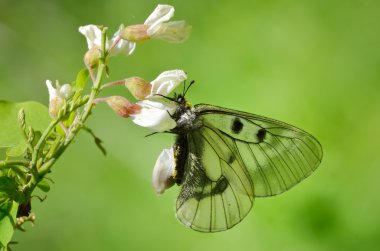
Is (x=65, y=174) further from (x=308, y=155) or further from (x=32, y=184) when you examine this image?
(x=32, y=184)

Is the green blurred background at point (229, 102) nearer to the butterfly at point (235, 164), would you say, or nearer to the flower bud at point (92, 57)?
the butterfly at point (235, 164)

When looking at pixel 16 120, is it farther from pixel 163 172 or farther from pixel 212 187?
pixel 212 187

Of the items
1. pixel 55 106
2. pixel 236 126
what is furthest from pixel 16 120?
pixel 236 126

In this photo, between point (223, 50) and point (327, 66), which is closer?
point (327, 66)

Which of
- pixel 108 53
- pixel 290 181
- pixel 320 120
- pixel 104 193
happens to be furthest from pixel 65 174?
pixel 108 53

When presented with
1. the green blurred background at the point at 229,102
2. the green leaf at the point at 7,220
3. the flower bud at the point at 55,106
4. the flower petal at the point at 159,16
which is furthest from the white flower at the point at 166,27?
the green blurred background at the point at 229,102
